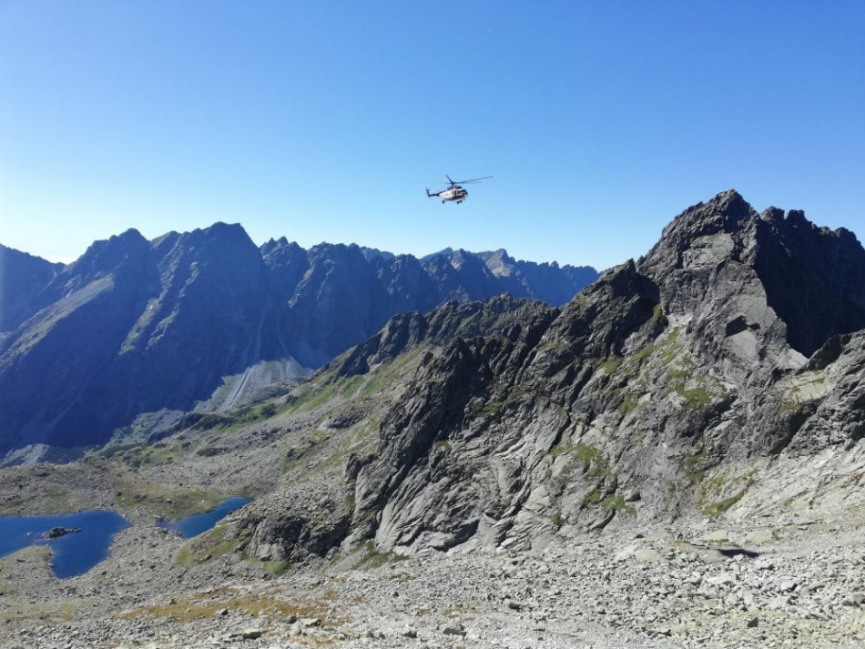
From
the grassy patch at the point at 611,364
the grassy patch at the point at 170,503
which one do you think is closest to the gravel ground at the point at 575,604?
the grassy patch at the point at 611,364

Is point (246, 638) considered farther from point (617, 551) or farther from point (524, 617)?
point (617, 551)

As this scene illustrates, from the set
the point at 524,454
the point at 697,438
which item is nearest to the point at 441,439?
the point at 524,454

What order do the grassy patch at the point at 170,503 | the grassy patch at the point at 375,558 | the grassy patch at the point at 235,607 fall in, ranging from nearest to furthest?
the grassy patch at the point at 235,607 → the grassy patch at the point at 375,558 → the grassy patch at the point at 170,503

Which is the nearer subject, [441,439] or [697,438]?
[697,438]

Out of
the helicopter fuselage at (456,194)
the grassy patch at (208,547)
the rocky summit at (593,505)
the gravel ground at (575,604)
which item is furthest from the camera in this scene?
the grassy patch at (208,547)

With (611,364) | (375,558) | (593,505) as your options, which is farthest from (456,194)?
(375,558)

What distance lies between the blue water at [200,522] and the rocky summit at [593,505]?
8.79 meters

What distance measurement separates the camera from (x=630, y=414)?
8856 centimetres

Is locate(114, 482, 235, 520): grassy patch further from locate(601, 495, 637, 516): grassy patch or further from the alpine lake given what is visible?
locate(601, 495, 637, 516): grassy patch

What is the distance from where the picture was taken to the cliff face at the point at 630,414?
65.4 metres

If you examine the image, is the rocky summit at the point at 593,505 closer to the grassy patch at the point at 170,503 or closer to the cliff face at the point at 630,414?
the cliff face at the point at 630,414

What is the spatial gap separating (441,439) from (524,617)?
73.9 m

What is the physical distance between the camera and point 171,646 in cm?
3941

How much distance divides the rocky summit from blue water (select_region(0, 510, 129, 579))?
252 inches
